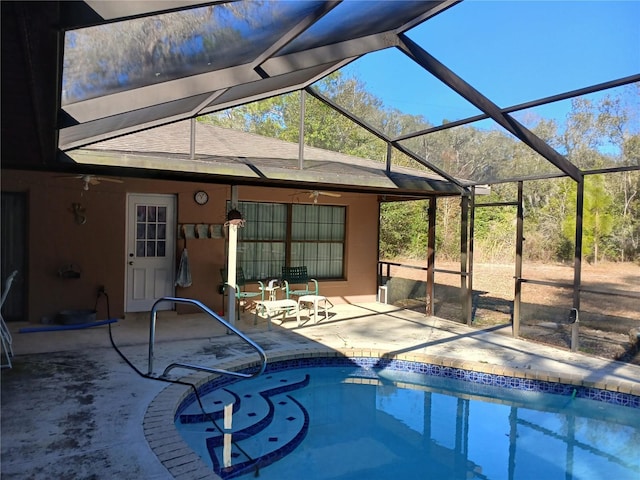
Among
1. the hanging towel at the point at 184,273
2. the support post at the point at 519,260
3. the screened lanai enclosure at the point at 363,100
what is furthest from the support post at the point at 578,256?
the hanging towel at the point at 184,273

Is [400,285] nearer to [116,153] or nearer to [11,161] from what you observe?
→ [116,153]

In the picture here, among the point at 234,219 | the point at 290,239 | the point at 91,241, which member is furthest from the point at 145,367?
the point at 290,239

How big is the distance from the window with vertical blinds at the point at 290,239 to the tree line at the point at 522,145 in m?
1.63

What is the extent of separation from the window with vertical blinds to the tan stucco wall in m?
0.70

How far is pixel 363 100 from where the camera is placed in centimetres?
833

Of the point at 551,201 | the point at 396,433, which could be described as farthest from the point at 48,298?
the point at 551,201

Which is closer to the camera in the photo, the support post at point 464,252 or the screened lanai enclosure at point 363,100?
the screened lanai enclosure at point 363,100

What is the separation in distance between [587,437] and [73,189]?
24.4 feet

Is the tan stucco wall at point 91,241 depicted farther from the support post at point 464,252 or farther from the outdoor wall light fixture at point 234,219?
the support post at point 464,252

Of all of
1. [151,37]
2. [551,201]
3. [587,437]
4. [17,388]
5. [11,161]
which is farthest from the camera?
[551,201]

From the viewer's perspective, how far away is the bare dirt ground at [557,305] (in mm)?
6988

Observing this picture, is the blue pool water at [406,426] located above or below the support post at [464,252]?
below

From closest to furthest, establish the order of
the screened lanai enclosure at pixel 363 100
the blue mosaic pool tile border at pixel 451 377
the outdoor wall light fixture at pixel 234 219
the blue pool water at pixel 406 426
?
the screened lanai enclosure at pixel 363 100, the blue pool water at pixel 406 426, the blue mosaic pool tile border at pixel 451 377, the outdoor wall light fixture at pixel 234 219

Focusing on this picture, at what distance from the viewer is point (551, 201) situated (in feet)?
49.8
